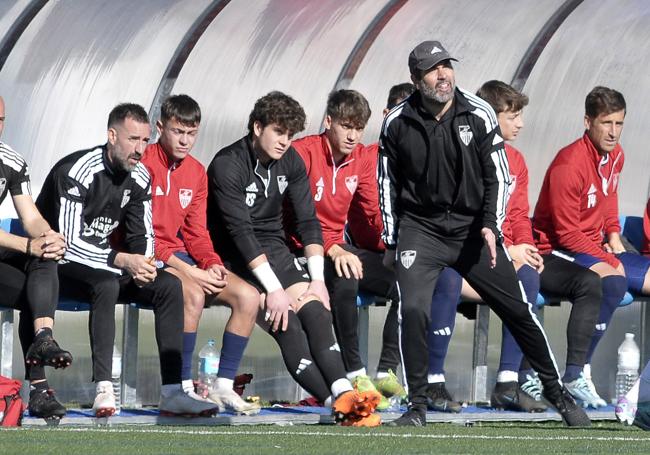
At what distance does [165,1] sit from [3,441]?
534cm

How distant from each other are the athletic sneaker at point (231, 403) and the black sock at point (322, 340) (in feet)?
1.88

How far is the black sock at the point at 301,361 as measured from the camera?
26.9ft

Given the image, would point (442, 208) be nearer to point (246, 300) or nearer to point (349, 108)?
point (246, 300)

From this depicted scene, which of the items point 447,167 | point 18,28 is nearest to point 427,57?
point 447,167

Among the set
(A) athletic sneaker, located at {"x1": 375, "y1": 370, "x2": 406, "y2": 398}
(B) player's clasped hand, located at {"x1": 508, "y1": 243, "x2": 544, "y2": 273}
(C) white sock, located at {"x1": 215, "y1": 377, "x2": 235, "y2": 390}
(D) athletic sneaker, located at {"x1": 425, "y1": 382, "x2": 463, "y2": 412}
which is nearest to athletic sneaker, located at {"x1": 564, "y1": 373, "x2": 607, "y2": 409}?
(B) player's clasped hand, located at {"x1": 508, "y1": 243, "x2": 544, "y2": 273}

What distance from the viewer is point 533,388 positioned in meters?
9.51

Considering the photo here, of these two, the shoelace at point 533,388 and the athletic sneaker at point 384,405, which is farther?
the shoelace at point 533,388

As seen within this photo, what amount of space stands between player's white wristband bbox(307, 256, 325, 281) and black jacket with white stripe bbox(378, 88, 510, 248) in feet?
2.77

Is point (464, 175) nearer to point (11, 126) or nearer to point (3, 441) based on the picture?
point (3, 441)

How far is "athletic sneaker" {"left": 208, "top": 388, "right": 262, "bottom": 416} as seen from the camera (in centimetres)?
855

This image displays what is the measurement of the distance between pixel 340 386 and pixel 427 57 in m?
1.69

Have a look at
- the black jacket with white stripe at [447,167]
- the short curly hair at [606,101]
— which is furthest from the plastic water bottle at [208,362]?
the short curly hair at [606,101]

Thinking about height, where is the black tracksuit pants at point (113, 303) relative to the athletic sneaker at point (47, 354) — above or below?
above

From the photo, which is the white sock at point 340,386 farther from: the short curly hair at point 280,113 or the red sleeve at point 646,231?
the red sleeve at point 646,231
